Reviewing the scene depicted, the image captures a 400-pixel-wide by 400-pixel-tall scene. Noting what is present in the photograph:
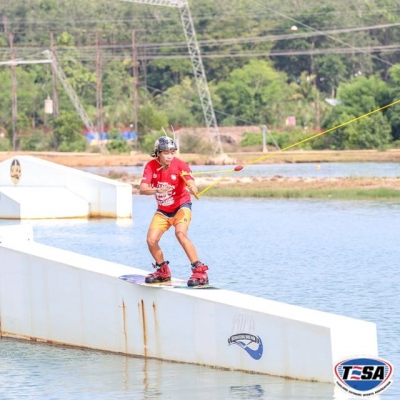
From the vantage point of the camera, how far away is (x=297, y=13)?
125 meters

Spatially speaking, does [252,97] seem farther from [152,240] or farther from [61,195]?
[152,240]

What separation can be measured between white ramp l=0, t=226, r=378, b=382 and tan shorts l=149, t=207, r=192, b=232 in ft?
Result: 2.42

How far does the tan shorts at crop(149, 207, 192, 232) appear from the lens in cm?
1412

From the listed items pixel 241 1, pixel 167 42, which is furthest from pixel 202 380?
pixel 241 1

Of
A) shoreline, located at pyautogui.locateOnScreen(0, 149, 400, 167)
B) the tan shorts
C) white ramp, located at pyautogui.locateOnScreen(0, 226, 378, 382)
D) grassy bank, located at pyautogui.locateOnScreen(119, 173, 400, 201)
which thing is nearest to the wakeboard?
white ramp, located at pyautogui.locateOnScreen(0, 226, 378, 382)

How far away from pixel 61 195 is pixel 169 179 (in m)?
22.7

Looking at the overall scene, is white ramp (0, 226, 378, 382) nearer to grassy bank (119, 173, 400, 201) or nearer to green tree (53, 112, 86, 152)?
grassy bank (119, 173, 400, 201)

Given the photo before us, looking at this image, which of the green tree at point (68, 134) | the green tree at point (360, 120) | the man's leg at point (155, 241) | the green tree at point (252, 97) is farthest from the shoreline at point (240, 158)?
the man's leg at point (155, 241)

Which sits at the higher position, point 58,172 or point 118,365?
point 58,172

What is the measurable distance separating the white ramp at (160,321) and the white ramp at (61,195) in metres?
18.9

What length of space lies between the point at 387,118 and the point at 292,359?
7944cm

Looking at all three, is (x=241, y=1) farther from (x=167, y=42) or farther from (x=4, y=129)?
Result: (x=4, y=129)

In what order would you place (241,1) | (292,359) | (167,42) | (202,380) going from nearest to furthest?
1. (292,359)
2. (202,380)
3. (167,42)
4. (241,1)

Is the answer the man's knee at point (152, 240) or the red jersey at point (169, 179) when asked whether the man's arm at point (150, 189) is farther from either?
the man's knee at point (152, 240)
